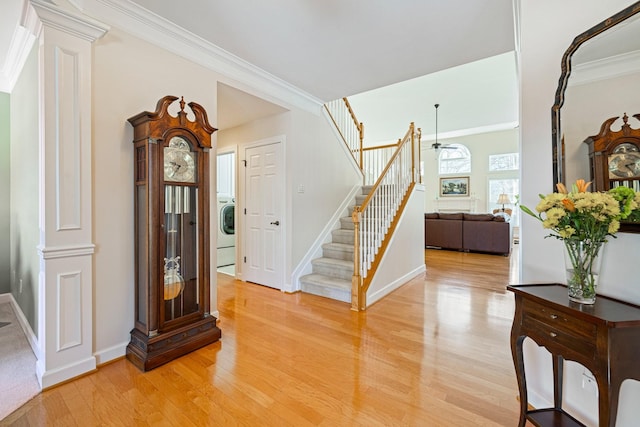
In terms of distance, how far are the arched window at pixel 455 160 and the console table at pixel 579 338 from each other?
9.58m

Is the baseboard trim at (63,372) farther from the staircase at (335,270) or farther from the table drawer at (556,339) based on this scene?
the table drawer at (556,339)

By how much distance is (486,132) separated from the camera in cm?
954

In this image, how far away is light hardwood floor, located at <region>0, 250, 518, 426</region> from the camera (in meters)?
1.59

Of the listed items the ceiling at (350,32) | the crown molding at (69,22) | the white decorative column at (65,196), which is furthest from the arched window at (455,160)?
the white decorative column at (65,196)

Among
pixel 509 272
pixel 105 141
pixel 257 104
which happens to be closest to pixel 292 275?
pixel 257 104

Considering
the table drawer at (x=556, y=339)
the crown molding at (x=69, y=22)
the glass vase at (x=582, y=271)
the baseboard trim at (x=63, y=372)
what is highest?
the crown molding at (x=69, y=22)

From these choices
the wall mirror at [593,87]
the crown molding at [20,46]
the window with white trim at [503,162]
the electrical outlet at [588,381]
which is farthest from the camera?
the window with white trim at [503,162]

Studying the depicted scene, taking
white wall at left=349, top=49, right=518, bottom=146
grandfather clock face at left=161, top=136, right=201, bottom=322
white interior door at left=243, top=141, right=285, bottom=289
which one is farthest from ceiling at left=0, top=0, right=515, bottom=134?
white wall at left=349, top=49, right=518, bottom=146

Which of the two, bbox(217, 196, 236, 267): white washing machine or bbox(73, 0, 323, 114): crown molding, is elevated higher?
bbox(73, 0, 323, 114): crown molding

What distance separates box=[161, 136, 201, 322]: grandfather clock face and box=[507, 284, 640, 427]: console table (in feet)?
7.48

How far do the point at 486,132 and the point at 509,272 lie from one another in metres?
6.43

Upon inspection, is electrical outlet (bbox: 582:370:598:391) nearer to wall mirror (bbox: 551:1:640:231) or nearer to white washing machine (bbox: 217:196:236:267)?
wall mirror (bbox: 551:1:640:231)

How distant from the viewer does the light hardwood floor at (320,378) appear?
1586 millimetres

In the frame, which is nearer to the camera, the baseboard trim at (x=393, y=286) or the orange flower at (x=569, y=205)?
the orange flower at (x=569, y=205)
